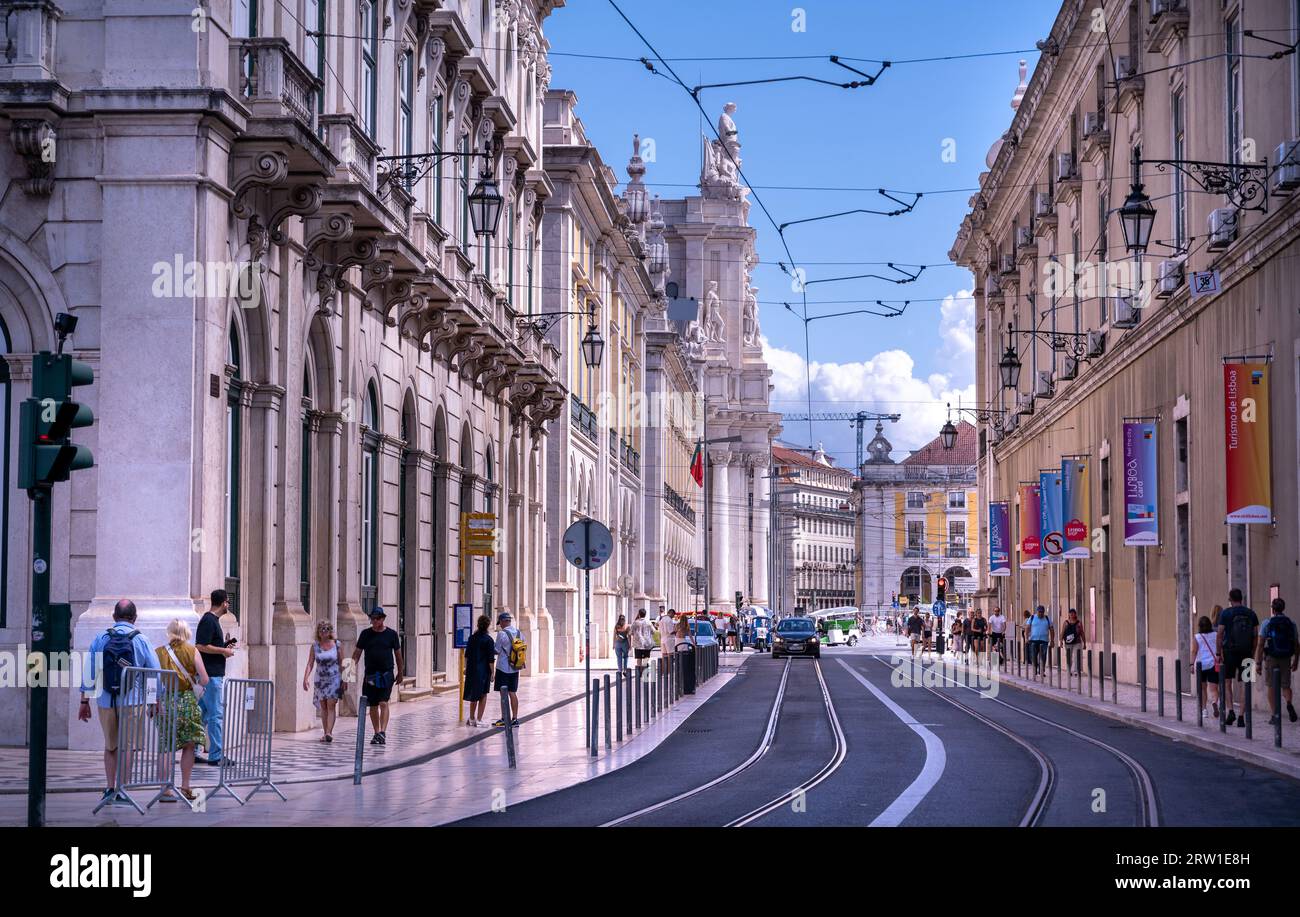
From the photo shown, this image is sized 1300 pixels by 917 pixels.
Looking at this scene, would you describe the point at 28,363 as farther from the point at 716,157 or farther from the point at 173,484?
the point at 716,157

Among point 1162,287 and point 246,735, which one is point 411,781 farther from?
point 1162,287

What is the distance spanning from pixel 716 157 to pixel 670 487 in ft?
151

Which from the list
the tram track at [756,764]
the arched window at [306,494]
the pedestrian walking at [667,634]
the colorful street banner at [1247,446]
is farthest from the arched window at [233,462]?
the pedestrian walking at [667,634]

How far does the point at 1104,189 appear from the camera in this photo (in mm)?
44188

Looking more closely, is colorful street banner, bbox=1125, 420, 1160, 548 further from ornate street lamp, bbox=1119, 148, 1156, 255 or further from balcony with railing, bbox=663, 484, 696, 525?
balcony with railing, bbox=663, 484, 696, 525

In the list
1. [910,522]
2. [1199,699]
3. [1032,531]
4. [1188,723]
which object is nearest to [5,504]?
[1199,699]

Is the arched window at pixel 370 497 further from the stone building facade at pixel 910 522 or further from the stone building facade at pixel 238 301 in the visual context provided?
the stone building facade at pixel 910 522

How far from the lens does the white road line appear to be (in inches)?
573

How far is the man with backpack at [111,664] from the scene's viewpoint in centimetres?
1558

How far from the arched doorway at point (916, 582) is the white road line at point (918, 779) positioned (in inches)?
5071

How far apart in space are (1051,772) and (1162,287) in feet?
59.8

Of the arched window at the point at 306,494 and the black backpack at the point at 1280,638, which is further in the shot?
the arched window at the point at 306,494

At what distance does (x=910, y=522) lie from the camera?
522ft
